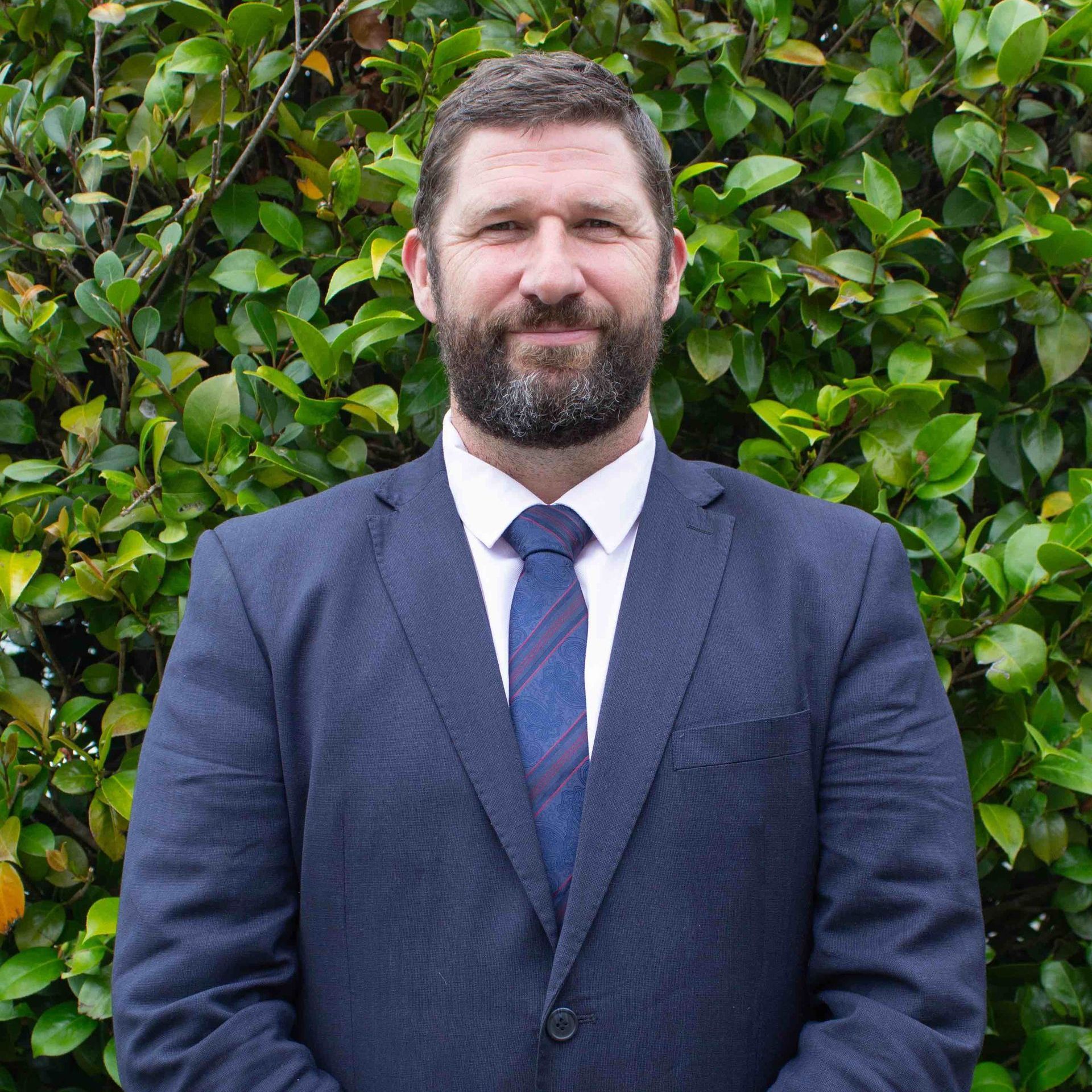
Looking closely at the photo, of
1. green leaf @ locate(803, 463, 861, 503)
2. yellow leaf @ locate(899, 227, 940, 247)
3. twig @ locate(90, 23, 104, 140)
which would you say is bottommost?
green leaf @ locate(803, 463, 861, 503)

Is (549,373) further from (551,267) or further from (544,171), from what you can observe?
(544,171)

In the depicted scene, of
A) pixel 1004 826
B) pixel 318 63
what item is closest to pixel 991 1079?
pixel 1004 826

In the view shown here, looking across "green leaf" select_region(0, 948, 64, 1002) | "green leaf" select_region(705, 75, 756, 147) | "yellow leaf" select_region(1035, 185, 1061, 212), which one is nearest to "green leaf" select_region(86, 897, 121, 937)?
"green leaf" select_region(0, 948, 64, 1002)

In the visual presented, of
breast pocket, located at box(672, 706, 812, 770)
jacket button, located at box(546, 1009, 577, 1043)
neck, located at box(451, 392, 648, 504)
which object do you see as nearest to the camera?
jacket button, located at box(546, 1009, 577, 1043)

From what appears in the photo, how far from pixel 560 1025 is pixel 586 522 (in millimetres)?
765

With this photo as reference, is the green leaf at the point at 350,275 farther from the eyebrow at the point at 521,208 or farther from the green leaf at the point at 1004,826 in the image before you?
the green leaf at the point at 1004,826

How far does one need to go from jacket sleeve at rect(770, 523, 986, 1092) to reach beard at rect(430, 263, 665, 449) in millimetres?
530

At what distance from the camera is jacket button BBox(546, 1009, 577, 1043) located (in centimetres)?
150

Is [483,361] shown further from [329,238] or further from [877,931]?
[877,931]

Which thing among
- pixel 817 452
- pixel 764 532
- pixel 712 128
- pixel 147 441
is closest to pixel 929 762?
pixel 764 532

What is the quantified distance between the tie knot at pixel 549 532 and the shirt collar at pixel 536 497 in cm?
1

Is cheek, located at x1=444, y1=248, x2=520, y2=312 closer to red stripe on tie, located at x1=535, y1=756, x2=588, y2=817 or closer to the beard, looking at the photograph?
the beard

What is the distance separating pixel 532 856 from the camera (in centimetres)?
154

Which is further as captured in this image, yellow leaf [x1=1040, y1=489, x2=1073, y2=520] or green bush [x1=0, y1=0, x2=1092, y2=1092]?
yellow leaf [x1=1040, y1=489, x2=1073, y2=520]
